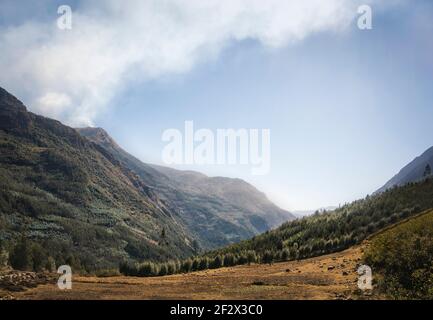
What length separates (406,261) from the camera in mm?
41312

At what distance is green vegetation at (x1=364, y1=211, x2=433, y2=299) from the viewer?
115 ft

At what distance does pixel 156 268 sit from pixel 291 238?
40.5 metres

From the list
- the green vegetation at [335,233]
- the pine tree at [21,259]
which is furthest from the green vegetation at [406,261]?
the pine tree at [21,259]

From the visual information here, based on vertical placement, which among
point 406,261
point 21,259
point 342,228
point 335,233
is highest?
point 342,228

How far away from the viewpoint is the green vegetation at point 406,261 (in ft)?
115

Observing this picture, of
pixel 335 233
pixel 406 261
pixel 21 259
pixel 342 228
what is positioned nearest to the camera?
pixel 406 261

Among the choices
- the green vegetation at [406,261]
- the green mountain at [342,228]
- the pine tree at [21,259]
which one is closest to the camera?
the green vegetation at [406,261]

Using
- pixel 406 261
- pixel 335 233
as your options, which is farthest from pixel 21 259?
pixel 406 261

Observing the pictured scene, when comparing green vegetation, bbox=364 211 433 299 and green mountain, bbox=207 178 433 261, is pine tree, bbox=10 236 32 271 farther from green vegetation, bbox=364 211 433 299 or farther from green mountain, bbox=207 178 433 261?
green vegetation, bbox=364 211 433 299

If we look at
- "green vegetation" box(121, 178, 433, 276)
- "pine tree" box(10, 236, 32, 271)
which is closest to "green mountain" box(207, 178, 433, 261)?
"green vegetation" box(121, 178, 433, 276)

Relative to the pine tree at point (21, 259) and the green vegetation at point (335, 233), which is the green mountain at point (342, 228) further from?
the pine tree at point (21, 259)

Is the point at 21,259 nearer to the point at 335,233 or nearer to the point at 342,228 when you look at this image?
the point at 335,233
